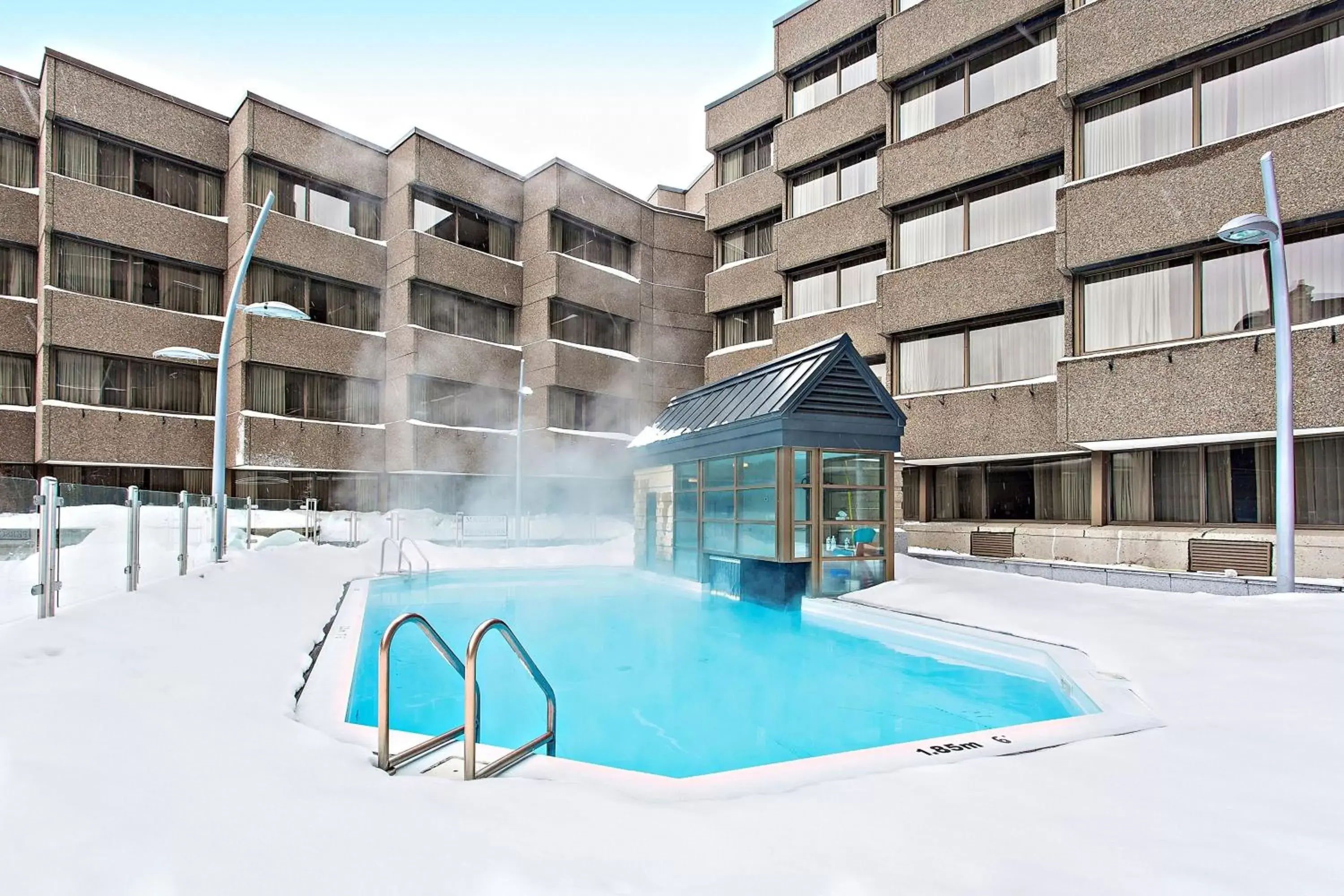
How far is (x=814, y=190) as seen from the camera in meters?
23.2

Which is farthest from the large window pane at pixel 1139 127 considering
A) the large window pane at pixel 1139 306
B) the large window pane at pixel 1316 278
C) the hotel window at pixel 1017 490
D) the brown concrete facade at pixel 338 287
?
the brown concrete facade at pixel 338 287

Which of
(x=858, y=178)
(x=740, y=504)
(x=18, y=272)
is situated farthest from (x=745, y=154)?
(x=18, y=272)

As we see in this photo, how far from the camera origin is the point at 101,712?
4207mm

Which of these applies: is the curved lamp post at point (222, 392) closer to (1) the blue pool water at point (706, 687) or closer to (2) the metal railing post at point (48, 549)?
(1) the blue pool water at point (706, 687)

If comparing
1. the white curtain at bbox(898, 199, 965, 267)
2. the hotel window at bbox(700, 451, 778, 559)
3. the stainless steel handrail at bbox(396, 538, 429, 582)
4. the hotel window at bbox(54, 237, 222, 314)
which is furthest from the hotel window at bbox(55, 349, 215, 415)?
the white curtain at bbox(898, 199, 965, 267)

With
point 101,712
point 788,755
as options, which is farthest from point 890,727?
Answer: point 101,712

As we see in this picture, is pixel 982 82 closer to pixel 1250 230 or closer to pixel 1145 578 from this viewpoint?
pixel 1250 230

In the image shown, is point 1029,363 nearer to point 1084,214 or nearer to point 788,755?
point 1084,214

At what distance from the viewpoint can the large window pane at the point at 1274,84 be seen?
12281 mm

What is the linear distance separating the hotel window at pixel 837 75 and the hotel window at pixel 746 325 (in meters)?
6.27

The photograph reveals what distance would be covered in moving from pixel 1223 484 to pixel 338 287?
2532cm

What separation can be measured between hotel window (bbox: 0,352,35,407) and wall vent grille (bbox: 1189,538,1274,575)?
28.3 m

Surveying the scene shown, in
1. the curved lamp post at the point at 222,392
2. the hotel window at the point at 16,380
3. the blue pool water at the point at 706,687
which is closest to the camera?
the blue pool water at the point at 706,687

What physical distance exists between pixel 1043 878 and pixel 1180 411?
41.6 ft
